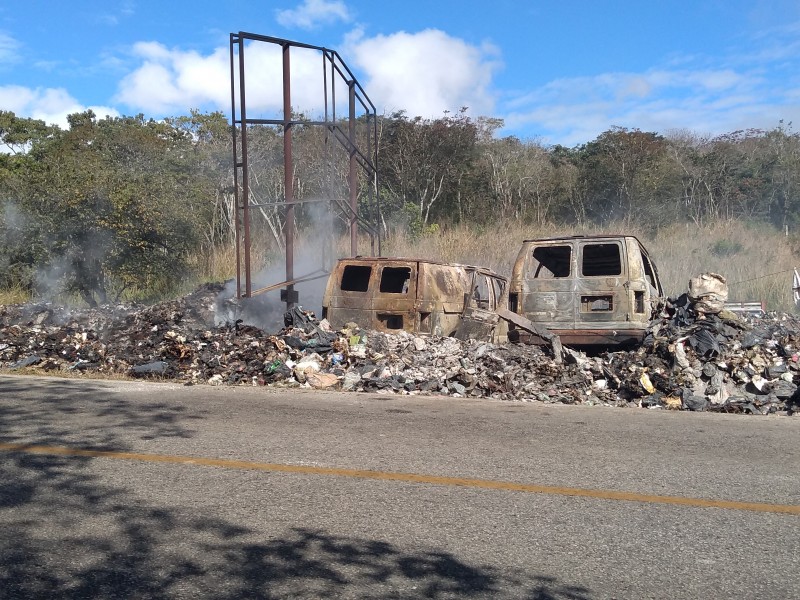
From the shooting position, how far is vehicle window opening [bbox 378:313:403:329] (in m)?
11.0

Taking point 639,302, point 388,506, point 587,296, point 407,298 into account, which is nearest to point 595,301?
point 587,296

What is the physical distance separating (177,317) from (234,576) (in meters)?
10.4

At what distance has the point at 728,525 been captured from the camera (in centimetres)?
463

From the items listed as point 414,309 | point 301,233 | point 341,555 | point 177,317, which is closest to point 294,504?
point 341,555

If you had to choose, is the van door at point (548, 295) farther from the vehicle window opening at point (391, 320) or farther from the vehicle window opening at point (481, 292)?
the vehicle window opening at point (391, 320)

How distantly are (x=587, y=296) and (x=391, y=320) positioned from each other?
2884 millimetres

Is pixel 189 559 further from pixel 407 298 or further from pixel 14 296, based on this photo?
pixel 14 296

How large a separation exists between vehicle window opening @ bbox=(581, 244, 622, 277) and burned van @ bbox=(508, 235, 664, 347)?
3cm

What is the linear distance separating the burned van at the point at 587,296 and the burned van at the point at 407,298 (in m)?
0.65

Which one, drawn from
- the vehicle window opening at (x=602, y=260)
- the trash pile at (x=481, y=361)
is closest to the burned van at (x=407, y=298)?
the trash pile at (x=481, y=361)

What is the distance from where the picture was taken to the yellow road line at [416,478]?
5.02 meters

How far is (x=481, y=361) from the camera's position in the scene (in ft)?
34.1

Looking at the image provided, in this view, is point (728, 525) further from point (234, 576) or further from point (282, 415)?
point (282, 415)

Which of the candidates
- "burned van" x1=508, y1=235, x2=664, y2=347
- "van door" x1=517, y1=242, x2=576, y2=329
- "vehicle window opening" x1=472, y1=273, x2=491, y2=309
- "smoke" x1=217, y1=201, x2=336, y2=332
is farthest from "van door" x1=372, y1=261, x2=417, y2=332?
"smoke" x1=217, y1=201, x2=336, y2=332
